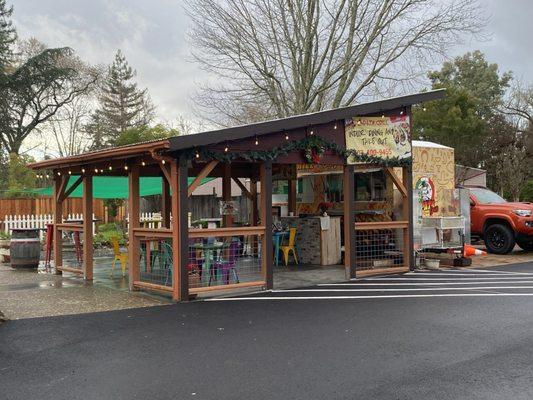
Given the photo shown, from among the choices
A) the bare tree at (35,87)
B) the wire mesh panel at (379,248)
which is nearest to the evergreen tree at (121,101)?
the bare tree at (35,87)

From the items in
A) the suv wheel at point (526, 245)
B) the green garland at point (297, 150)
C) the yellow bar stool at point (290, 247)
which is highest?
the green garland at point (297, 150)

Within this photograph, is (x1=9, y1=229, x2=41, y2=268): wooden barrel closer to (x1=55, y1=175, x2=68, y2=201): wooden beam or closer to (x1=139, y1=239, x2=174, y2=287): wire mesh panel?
(x1=55, y1=175, x2=68, y2=201): wooden beam

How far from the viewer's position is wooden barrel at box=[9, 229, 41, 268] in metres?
13.2

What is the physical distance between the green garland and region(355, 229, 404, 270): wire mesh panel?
1.77 m

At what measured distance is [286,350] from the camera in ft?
19.1

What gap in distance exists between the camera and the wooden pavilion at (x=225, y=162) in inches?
349

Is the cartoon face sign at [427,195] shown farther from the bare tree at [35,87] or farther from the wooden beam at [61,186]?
the bare tree at [35,87]

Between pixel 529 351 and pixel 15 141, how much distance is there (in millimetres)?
35784

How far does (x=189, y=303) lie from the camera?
8.67 meters

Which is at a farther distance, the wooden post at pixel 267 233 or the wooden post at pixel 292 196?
the wooden post at pixel 292 196

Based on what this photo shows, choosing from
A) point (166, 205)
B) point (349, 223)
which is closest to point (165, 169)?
point (349, 223)

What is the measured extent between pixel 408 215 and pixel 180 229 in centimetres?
541

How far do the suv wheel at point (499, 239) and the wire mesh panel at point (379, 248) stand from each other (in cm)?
445

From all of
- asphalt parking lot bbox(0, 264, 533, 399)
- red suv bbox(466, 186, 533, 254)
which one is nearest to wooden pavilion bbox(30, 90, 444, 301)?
asphalt parking lot bbox(0, 264, 533, 399)
